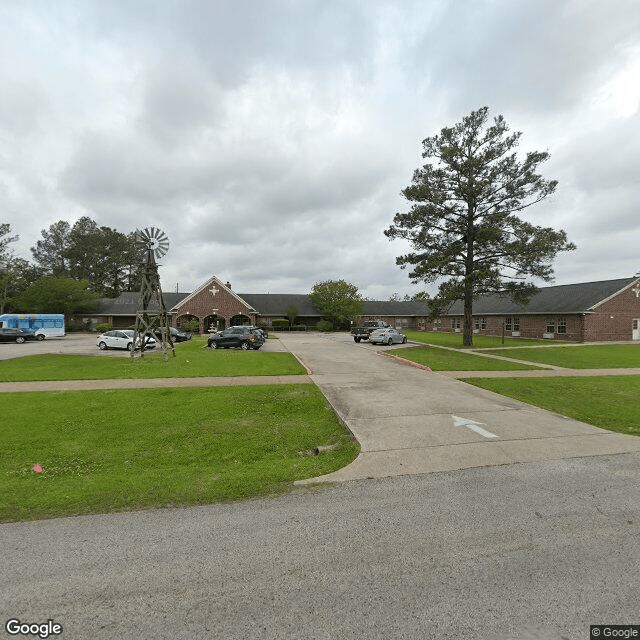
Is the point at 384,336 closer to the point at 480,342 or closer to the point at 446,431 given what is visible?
the point at 480,342

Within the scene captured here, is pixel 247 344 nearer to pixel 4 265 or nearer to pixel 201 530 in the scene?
pixel 201 530

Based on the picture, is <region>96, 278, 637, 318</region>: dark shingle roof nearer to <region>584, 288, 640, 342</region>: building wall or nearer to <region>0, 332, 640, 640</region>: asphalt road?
<region>584, 288, 640, 342</region>: building wall

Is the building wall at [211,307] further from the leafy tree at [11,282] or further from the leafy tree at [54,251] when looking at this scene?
the leafy tree at [54,251]

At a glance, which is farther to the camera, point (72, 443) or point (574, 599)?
point (72, 443)

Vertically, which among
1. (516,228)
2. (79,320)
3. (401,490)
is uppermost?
(516,228)

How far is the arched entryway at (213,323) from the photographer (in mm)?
47594

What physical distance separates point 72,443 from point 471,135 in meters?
30.5

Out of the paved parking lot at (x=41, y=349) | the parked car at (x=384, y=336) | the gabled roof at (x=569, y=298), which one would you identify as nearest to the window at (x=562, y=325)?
the gabled roof at (x=569, y=298)

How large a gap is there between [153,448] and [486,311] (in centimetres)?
4684

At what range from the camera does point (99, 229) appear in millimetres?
80812

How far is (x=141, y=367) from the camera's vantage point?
56.3 ft

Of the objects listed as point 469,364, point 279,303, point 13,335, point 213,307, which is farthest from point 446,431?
point 279,303

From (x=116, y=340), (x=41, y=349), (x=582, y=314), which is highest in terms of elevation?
(x=582, y=314)

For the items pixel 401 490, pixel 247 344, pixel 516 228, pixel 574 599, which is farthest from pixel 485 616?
pixel 516 228
